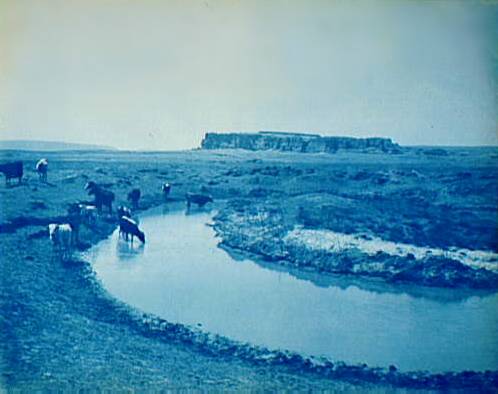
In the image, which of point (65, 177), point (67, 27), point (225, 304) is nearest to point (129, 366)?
point (225, 304)

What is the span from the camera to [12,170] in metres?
3.10

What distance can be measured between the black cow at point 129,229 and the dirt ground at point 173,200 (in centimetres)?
6

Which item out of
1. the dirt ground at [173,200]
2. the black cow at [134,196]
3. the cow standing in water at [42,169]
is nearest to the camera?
the dirt ground at [173,200]

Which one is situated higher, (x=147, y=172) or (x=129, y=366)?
(x=147, y=172)

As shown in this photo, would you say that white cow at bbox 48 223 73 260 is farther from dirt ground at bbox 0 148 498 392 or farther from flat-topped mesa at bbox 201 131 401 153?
flat-topped mesa at bbox 201 131 401 153

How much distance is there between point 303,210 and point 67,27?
1.76 m

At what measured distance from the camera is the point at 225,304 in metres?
3.10

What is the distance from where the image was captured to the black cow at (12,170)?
10.1 ft

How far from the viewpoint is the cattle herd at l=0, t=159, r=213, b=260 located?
3107 mm

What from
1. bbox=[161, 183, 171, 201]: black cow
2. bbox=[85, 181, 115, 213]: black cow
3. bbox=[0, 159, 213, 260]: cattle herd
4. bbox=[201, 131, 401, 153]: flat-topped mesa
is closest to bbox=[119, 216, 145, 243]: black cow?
bbox=[0, 159, 213, 260]: cattle herd

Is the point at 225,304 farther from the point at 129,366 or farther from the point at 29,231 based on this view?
the point at 29,231

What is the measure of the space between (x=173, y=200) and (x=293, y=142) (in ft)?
2.65

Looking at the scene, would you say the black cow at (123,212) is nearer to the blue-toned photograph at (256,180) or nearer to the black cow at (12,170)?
the blue-toned photograph at (256,180)

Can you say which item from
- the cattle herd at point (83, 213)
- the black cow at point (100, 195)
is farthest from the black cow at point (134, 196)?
the black cow at point (100, 195)
